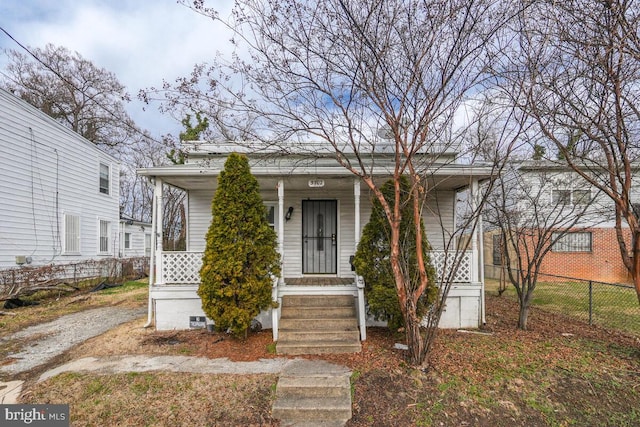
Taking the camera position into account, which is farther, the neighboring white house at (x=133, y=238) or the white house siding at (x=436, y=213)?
the neighboring white house at (x=133, y=238)

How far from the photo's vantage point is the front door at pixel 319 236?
8438 millimetres

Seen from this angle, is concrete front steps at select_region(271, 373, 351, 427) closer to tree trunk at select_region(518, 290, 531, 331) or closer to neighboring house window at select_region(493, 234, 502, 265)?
tree trunk at select_region(518, 290, 531, 331)

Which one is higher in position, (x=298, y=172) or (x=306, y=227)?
(x=298, y=172)

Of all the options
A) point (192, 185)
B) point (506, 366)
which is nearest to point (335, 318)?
point (506, 366)

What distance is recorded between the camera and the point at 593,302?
919 centimetres

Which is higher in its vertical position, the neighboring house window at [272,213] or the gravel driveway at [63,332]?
the neighboring house window at [272,213]

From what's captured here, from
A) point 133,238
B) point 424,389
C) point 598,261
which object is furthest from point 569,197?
point 133,238

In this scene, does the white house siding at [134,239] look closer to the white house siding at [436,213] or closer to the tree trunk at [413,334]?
the white house siding at [436,213]

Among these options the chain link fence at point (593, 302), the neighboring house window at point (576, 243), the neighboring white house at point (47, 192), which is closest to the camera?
the chain link fence at point (593, 302)

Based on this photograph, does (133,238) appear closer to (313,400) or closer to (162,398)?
(162,398)

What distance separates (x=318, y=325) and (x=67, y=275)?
1038 centimetres

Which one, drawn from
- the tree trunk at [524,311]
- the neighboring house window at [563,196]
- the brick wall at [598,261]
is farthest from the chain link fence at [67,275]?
the brick wall at [598,261]

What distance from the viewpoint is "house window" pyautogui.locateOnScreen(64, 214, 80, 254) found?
39.9ft

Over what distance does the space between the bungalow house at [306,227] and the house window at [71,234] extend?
651 cm
